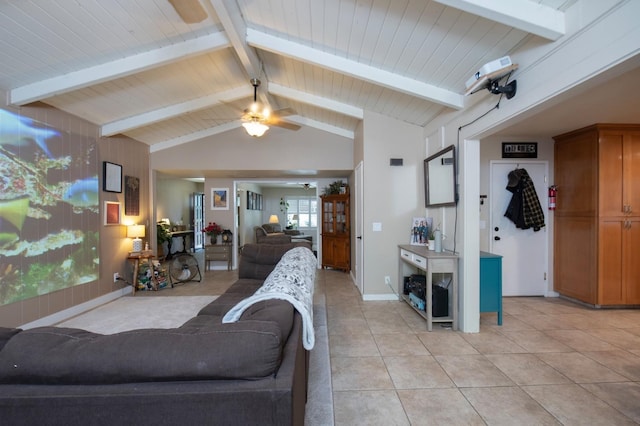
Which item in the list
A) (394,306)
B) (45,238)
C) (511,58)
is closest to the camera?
(511,58)

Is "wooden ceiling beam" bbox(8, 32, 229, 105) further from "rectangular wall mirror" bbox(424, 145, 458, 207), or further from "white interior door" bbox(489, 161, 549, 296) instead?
"white interior door" bbox(489, 161, 549, 296)

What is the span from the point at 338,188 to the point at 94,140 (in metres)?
4.26

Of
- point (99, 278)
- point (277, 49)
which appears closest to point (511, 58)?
point (277, 49)

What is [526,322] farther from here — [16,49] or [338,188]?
[16,49]

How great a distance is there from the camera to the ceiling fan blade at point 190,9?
1754mm

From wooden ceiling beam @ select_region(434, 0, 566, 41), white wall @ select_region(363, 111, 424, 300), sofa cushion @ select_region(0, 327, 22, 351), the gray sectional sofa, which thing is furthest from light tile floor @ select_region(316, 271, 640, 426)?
wooden ceiling beam @ select_region(434, 0, 566, 41)

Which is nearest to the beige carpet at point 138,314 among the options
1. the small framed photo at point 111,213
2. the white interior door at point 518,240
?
the small framed photo at point 111,213

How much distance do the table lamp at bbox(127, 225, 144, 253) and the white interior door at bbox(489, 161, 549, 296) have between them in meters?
5.60

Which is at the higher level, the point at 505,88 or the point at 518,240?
the point at 505,88

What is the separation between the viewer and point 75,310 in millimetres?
3652

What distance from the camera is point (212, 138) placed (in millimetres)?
5426

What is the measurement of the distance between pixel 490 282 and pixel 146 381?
11.1ft

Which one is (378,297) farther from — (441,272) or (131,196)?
(131,196)

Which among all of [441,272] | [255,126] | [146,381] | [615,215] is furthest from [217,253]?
[615,215]
